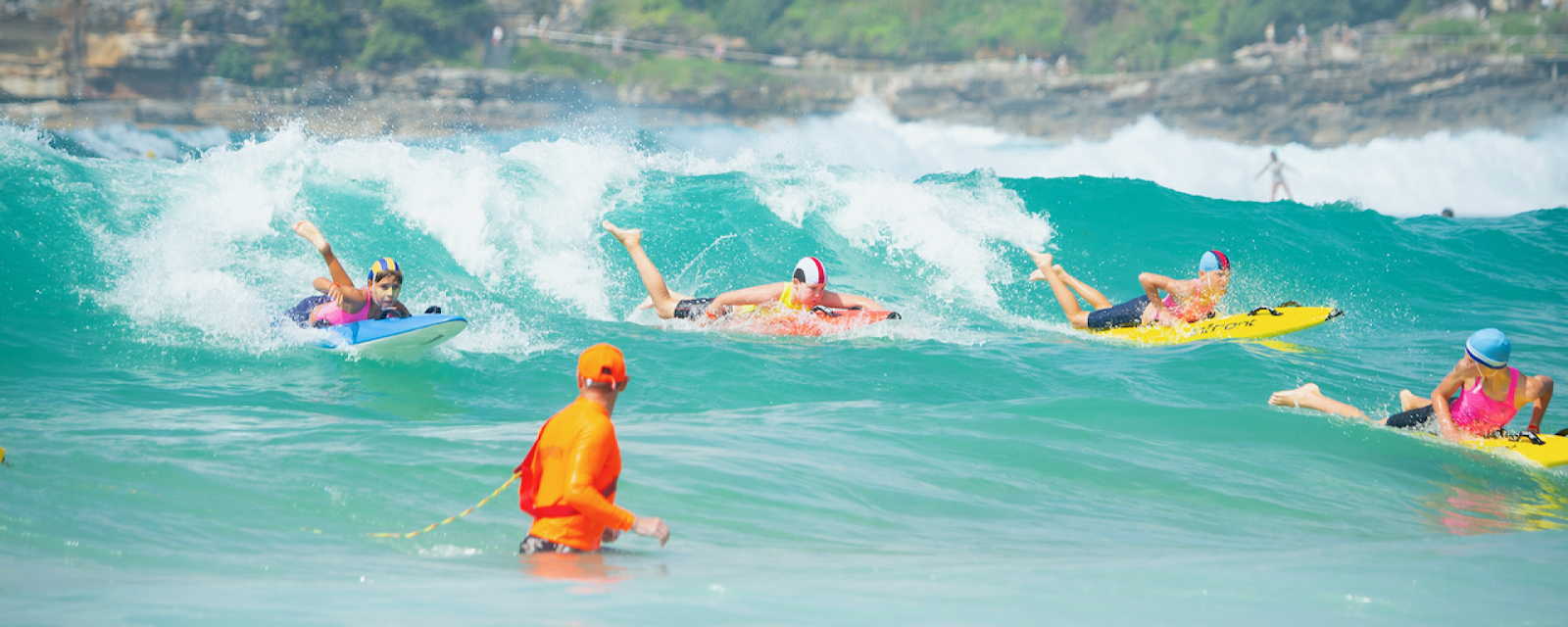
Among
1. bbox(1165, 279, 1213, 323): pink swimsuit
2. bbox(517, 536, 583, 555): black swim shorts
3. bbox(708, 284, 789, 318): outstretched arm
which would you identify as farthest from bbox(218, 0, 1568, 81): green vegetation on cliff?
bbox(517, 536, 583, 555): black swim shorts

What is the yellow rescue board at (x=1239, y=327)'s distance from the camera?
998cm

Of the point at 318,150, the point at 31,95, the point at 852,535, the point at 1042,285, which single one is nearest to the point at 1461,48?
the point at 1042,285

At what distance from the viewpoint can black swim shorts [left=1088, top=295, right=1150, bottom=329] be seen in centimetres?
1022

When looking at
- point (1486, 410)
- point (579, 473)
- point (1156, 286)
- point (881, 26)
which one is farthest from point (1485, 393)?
point (881, 26)

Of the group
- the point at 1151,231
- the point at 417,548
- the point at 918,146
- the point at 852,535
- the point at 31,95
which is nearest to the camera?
the point at 417,548

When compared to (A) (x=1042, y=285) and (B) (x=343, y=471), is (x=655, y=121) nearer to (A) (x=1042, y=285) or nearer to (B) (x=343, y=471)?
(A) (x=1042, y=285)

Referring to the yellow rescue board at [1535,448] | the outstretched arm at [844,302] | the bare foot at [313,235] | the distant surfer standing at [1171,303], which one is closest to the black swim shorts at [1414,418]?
the yellow rescue board at [1535,448]

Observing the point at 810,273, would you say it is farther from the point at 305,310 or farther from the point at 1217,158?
the point at 1217,158

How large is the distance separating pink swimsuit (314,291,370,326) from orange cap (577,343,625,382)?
16.5 ft

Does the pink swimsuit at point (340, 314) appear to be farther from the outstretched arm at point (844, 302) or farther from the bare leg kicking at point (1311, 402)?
the bare leg kicking at point (1311, 402)

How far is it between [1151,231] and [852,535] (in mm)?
12953

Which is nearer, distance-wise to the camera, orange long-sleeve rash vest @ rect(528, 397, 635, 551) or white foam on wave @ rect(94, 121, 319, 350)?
orange long-sleeve rash vest @ rect(528, 397, 635, 551)

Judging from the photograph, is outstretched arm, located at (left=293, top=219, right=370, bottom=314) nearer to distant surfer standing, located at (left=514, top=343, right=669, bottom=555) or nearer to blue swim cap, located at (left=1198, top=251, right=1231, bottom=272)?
distant surfer standing, located at (left=514, top=343, right=669, bottom=555)

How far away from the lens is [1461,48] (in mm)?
48562
